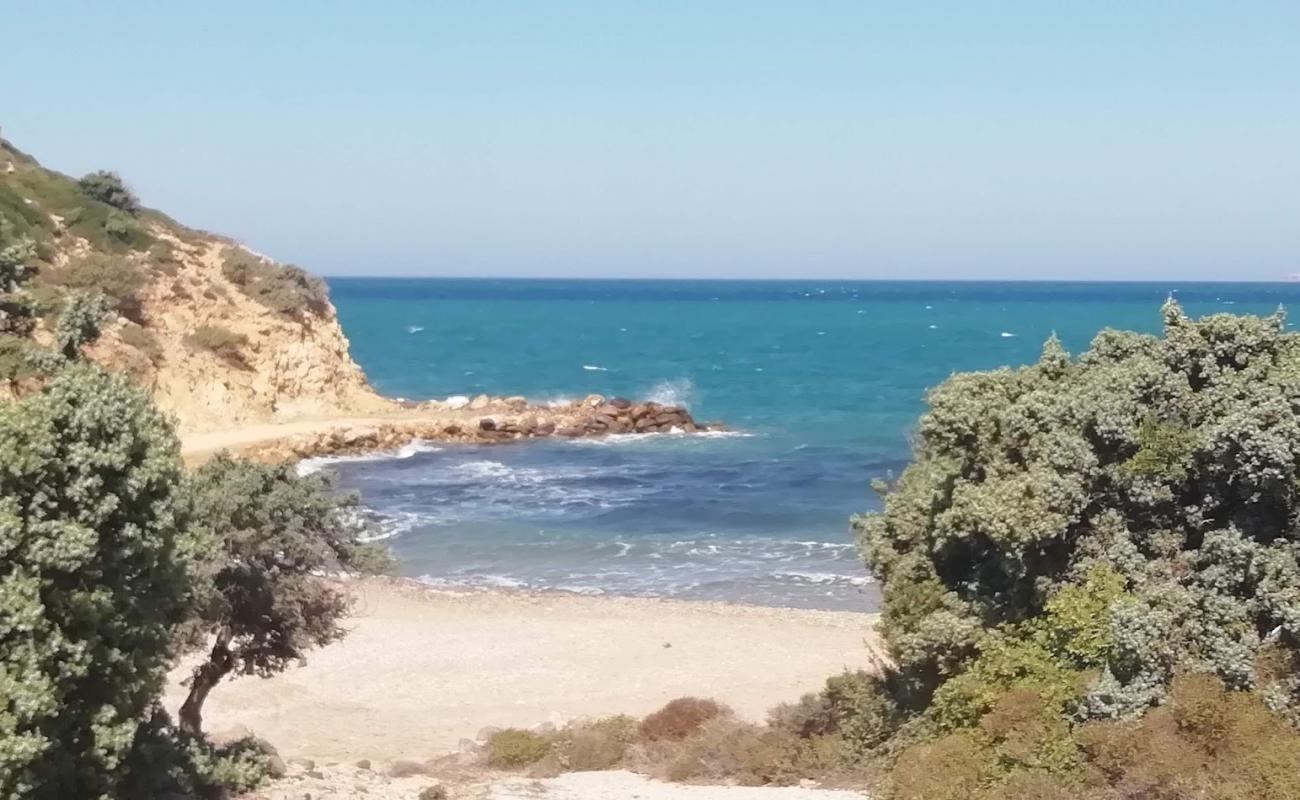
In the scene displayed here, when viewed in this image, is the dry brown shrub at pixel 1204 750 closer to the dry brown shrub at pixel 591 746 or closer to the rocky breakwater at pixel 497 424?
the dry brown shrub at pixel 591 746

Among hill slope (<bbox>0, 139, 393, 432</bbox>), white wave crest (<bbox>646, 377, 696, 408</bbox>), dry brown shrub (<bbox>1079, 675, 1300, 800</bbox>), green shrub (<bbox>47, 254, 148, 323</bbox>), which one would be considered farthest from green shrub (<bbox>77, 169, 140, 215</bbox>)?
dry brown shrub (<bbox>1079, 675, 1300, 800</bbox>)

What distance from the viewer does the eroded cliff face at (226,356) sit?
143ft

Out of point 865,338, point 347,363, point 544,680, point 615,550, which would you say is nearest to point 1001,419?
point 544,680

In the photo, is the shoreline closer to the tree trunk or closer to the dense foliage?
the tree trunk

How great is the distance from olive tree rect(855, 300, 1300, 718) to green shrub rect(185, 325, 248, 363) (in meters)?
37.4

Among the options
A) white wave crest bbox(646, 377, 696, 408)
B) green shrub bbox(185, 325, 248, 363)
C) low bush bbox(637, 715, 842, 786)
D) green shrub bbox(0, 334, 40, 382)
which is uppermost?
green shrub bbox(0, 334, 40, 382)

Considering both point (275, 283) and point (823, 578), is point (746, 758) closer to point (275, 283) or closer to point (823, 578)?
point (823, 578)

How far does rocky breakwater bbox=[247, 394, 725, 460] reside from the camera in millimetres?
47750

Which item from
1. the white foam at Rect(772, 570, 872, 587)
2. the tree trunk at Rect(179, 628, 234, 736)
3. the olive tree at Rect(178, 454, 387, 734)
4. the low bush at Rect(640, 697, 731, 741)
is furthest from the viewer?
the white foam at Rect(772, 570, 872, 587)

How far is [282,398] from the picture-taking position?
158 ft

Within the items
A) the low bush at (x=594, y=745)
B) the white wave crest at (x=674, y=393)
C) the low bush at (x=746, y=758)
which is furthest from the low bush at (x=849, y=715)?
the white wave crest at (x=674, y=393)

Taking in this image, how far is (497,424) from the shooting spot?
178 ft

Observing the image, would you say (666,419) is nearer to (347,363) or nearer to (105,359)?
(347,363)

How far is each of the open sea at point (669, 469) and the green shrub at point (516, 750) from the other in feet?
24.0
